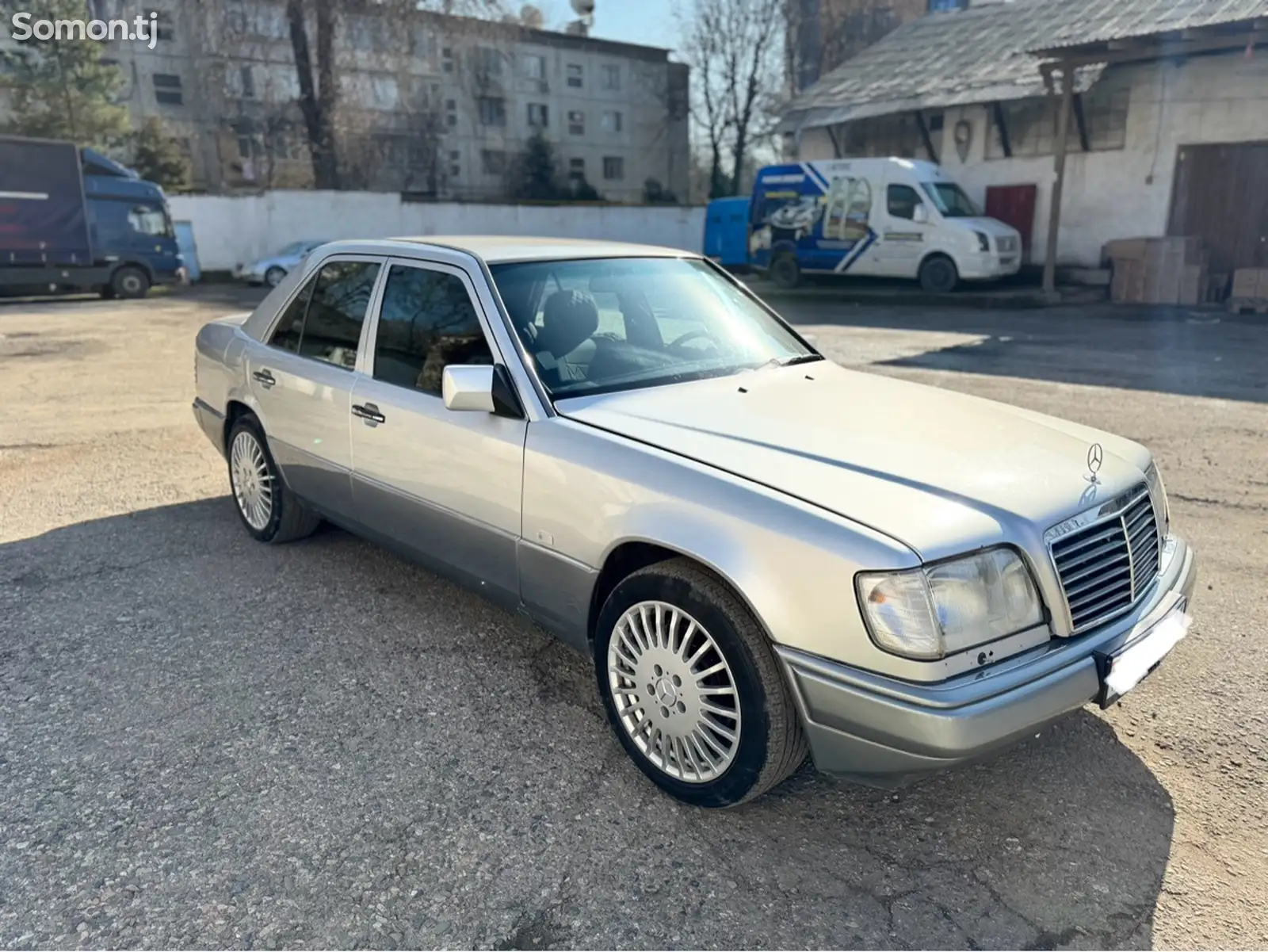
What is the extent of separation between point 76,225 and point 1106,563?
23956mm

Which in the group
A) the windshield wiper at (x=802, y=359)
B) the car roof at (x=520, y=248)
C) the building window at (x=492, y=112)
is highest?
the building window at (x=492, y=112)

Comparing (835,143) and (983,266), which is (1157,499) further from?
(835,143)

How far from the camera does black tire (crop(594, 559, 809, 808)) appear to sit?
8.45 feet

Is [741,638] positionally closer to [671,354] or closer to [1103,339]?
[671,354]

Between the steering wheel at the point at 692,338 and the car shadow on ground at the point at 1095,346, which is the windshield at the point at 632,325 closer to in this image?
the steering wheel at the point at 692,338

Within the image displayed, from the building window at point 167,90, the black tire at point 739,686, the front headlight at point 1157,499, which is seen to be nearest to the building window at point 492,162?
the building window at point 167,90

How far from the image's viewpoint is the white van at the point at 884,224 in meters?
18.8

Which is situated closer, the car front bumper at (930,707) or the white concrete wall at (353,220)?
the car front bumper at (930,707)

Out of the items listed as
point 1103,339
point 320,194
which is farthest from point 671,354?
point 320,194

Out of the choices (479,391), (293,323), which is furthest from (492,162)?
(479,391)

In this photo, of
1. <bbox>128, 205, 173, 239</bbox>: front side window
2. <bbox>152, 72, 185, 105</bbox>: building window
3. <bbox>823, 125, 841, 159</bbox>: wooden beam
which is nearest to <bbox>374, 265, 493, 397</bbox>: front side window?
<bbox>128, 205, 173, 239</bbox>: front side window

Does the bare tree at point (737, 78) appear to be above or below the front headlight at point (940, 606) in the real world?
above

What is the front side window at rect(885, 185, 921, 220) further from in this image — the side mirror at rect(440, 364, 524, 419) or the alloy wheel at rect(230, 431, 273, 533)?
the side mirror at rect(440, 364, 524, 419)

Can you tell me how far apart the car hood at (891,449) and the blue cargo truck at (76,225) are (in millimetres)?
22354
